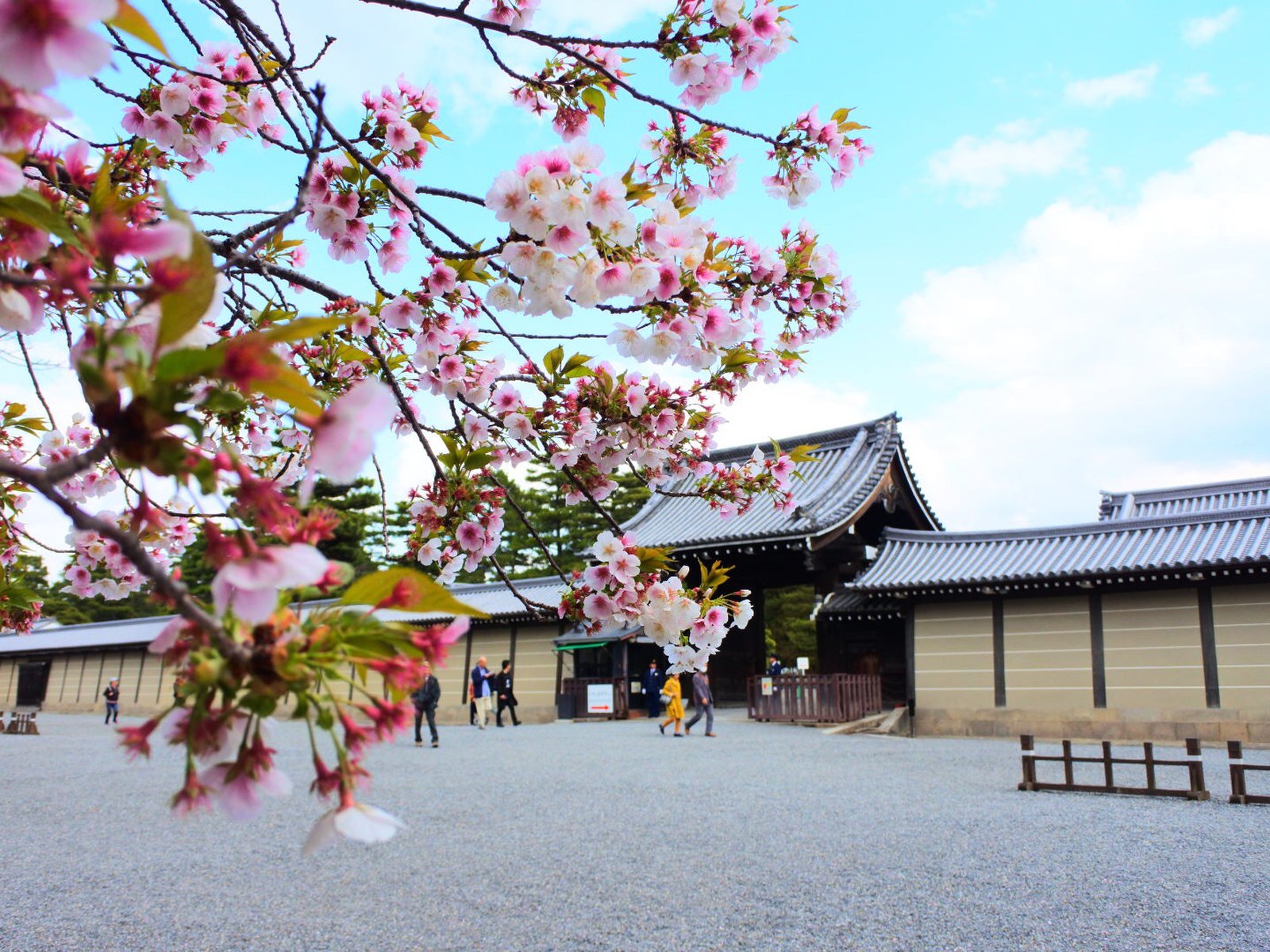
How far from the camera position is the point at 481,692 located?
16438 millimetres

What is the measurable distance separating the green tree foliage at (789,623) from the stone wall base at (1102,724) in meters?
15.5

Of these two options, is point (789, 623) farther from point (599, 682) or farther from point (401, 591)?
point (401, 591)

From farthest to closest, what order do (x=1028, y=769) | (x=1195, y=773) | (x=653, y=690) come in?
(x=653, y=690), (x=1028, y=769), (x=1195, y=773)

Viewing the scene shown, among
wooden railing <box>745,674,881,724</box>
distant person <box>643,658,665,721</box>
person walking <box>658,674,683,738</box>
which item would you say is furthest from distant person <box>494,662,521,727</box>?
wooden railing <box>745,674,881,724</box>

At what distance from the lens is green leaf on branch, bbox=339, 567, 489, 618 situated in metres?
0.88

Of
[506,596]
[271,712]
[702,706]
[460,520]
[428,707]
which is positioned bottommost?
[428,707]

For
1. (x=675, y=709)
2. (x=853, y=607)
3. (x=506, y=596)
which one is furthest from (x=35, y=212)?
(x=506, y=596)

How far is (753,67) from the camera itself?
2.60 meters

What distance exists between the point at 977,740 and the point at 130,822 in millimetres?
11531

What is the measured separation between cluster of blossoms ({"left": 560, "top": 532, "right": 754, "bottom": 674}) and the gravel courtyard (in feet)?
6.86

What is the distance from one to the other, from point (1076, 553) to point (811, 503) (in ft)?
17.1

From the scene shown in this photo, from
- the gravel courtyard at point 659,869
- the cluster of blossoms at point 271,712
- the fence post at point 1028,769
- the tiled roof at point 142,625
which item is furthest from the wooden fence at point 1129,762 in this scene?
the tiled roof at point 142,625

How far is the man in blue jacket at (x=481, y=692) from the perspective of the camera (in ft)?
53.8

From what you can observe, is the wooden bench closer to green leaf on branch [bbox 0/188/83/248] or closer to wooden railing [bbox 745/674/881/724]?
wooden railing [bbox 745/674/881/724]
